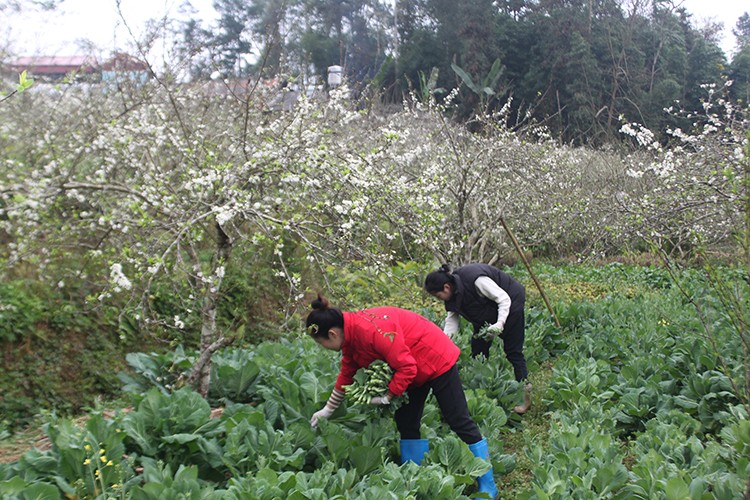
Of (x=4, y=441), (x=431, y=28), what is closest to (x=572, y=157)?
(x=4, y=441)

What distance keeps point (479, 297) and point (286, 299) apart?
3341 mm

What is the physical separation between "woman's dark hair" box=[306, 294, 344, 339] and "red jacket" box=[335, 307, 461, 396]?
8 cm

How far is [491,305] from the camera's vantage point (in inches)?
208

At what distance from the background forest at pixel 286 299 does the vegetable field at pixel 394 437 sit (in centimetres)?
2

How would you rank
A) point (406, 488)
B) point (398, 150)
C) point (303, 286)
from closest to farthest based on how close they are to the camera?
point (406, 488) < point (303, 286) < point (398, 150)

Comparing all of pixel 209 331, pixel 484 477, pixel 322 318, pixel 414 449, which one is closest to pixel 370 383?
pixel 322 318

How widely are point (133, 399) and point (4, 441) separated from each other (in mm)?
1238

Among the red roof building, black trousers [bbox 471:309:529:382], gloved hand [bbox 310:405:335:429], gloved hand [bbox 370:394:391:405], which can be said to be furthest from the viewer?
the red roof building

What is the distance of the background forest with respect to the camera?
3469 millimetres

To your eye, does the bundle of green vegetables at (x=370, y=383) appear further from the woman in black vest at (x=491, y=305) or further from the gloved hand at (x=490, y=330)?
the gloved hand at (x=490, y=330)

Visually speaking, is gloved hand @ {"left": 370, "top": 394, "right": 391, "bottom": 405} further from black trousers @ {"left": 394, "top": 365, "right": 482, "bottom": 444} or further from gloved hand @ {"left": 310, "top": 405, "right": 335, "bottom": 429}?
gloved hand @ {"left": 310, "top": 405, "right": 335, "bottom": 429}

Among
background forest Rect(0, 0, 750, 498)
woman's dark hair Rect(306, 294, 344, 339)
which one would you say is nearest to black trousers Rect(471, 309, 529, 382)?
background forest Rect(0, 0, 750, 498)

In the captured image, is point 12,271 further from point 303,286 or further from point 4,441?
point 303,286

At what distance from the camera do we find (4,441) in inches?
169
